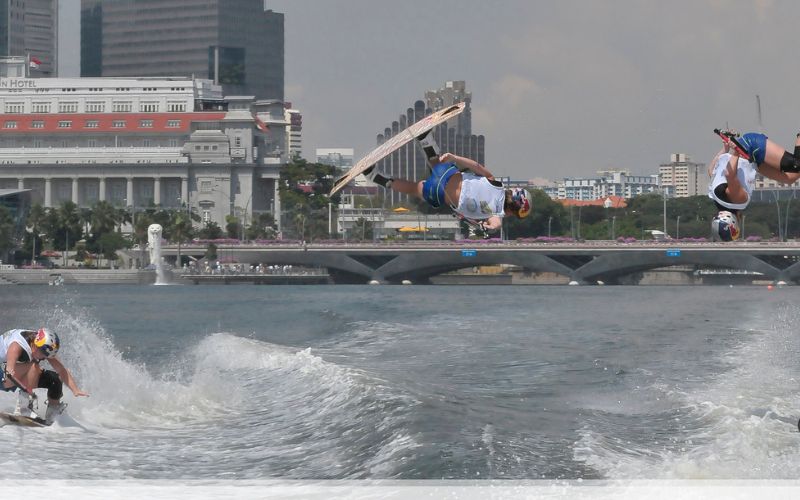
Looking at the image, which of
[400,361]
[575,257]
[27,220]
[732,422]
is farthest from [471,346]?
[27,220]

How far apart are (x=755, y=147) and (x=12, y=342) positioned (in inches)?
525

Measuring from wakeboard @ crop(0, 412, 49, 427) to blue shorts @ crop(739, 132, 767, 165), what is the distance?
1412 centimetres

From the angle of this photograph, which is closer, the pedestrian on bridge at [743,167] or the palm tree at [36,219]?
the pedestrian on bridge at [743,167]

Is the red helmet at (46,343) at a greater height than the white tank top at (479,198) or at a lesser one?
lesser

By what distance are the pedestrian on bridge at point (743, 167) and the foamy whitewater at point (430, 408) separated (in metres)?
7.14

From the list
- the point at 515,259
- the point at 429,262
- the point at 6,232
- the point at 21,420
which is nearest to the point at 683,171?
the point at 515,259

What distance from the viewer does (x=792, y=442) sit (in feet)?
86.4

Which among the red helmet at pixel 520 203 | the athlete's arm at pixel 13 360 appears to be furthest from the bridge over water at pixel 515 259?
the red helmet at pixel 520 203

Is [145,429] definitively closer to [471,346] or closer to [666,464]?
[666,464]

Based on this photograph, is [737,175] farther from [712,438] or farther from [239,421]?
[239,421]

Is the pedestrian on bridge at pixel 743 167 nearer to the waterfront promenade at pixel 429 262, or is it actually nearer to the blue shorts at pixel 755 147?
the blue shorts at pixel 755 147

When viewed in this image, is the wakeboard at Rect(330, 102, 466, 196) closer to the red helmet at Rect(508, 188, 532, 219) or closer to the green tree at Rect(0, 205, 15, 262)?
the red helmet at Rect(508, 188, 532, 219)

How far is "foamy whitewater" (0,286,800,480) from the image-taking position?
2409 cm

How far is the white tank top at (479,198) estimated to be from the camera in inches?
677
